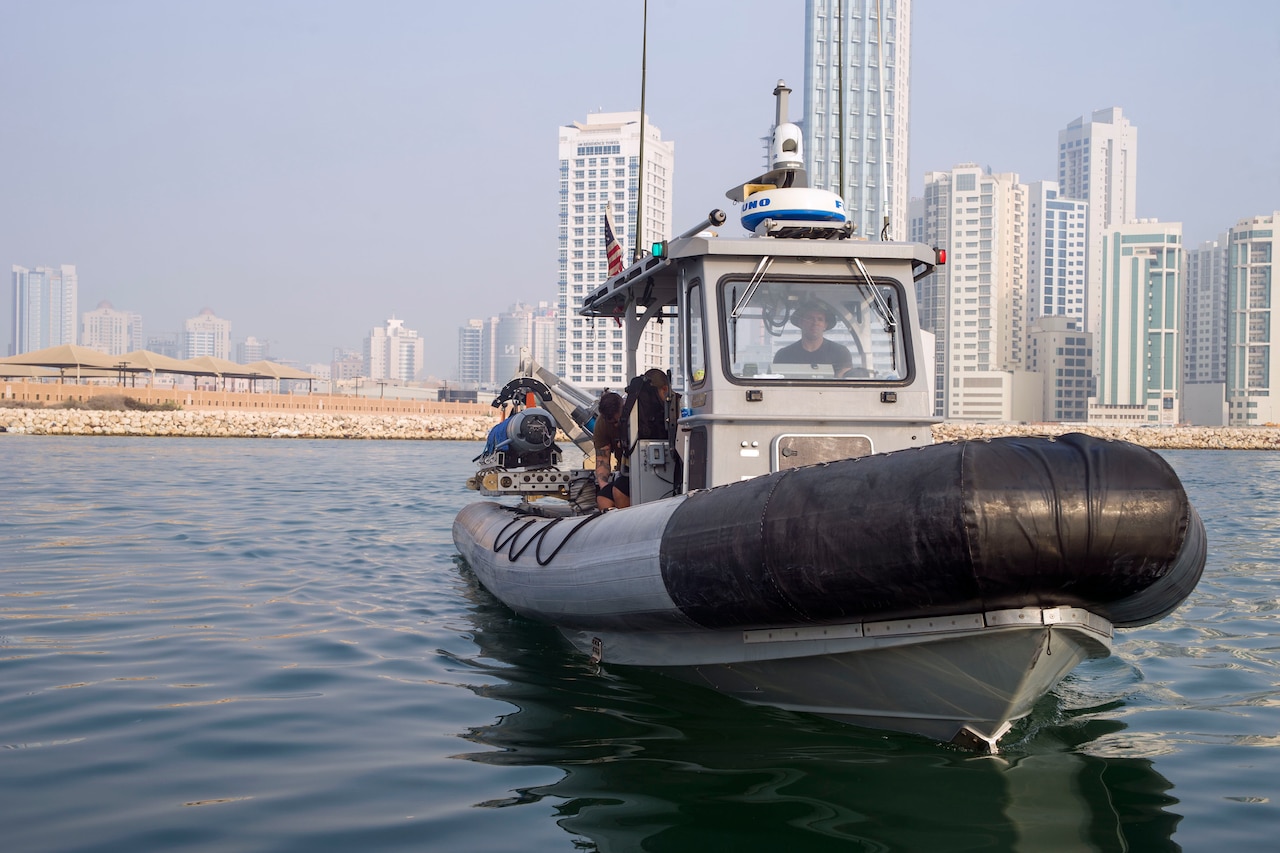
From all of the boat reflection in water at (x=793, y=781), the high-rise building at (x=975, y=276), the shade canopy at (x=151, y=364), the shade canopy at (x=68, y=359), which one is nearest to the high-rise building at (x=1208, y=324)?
the high-rise building at (x=975, y=276)

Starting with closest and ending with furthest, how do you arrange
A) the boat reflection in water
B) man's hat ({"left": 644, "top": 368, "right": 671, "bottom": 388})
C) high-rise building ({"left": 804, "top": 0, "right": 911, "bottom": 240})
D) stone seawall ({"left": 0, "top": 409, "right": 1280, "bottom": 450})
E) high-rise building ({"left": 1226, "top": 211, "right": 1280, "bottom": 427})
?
the boat reflection in water, man's hat ({"left": 644, "top": 368, "right": 671, "bottom": 388}), stone seawall ({"left": 0, "top": 409, "right": 1280, "bottom": 450}), high-rise building ({"left": 1226, "top": 211, "right": 1280, "bottom": 427}), high-rise building ({"left": 804, "top": 0, "right": 911, "bottom": 240})

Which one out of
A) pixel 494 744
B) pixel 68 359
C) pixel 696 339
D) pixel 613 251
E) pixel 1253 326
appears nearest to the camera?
pixel 494 744

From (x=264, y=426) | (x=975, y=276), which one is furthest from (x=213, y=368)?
(x=975, y=276)

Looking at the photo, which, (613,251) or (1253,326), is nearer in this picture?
(613,251)

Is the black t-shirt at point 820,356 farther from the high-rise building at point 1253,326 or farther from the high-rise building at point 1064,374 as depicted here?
the high-rise building at point 1064,374

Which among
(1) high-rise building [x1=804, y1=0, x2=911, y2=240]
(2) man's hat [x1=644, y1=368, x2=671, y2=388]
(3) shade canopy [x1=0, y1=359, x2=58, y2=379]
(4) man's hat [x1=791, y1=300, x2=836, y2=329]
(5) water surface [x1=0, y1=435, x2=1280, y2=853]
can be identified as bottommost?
(5) water surface [x1=0, y1=435, x2=1280, y2=853]

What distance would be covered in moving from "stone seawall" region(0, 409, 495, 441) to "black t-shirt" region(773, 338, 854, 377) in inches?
1706

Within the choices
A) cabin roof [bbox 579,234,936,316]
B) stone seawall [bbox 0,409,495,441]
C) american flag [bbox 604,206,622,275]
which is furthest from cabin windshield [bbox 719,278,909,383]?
stone seawall [bbox 0,409,495,441]

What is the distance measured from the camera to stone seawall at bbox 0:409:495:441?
4515 cm

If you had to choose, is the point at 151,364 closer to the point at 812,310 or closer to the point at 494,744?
the point at 812,310

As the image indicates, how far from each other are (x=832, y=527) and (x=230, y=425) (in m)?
52.1

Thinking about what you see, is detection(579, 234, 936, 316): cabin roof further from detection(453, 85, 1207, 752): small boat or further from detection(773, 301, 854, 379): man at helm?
detection(773, 301, 854, 379): man at helm

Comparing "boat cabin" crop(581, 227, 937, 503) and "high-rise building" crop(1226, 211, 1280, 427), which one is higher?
"high-rise building" crop(1226, 211, 1280, 427)

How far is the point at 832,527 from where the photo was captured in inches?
168
